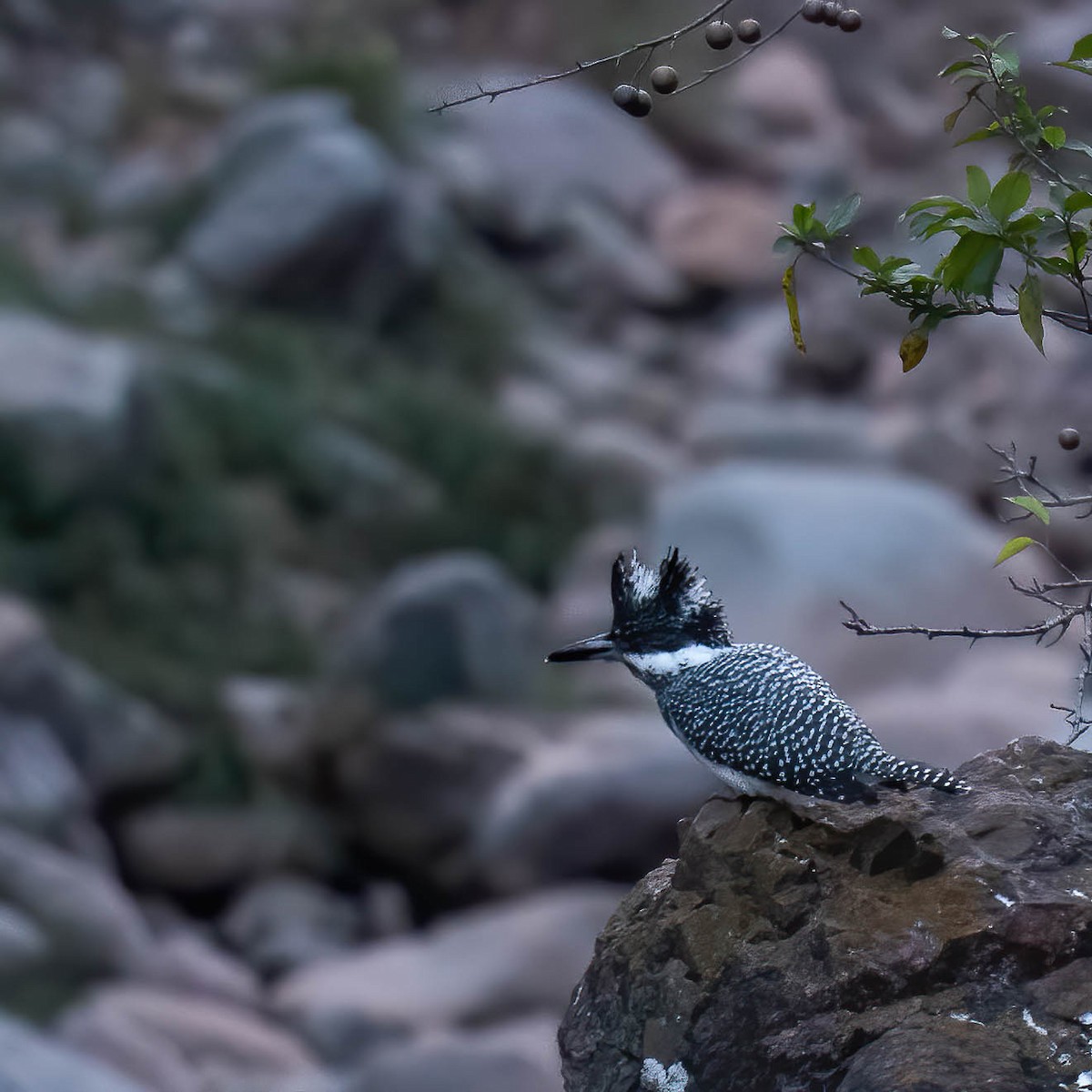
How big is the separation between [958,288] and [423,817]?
8650 millimetres

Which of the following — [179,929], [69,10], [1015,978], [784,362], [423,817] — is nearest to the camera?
[1015,978]

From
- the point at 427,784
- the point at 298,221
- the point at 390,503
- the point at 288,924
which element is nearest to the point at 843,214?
the point at 288,924

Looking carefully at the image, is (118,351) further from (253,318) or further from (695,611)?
(695,611)

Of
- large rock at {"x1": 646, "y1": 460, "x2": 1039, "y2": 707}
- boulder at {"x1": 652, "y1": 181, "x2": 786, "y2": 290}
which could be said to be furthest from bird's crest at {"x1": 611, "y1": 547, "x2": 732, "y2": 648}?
boulder at {"x1": 652, "y1": 181, "x2": 786, "y2": 290}

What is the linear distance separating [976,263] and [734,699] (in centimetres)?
127

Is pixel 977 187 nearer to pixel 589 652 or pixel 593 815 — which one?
pixel 589 652

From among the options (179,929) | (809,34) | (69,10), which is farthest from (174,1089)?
(809,34)

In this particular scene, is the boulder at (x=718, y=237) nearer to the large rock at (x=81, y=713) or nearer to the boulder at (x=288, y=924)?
the large rock at (x=81, y=713)

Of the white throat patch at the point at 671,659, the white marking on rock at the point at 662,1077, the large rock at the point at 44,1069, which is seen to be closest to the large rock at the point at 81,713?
the large rock at the point at 44,1069

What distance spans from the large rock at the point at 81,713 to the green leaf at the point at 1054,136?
9.02 m

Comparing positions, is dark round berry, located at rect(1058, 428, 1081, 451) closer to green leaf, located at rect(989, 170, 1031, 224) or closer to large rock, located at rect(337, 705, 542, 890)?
green leaf, located at rect(989, 170, 1031, 224)

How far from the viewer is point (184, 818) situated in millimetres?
11453

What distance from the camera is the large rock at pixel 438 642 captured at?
495 inches

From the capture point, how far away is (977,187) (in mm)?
3201
